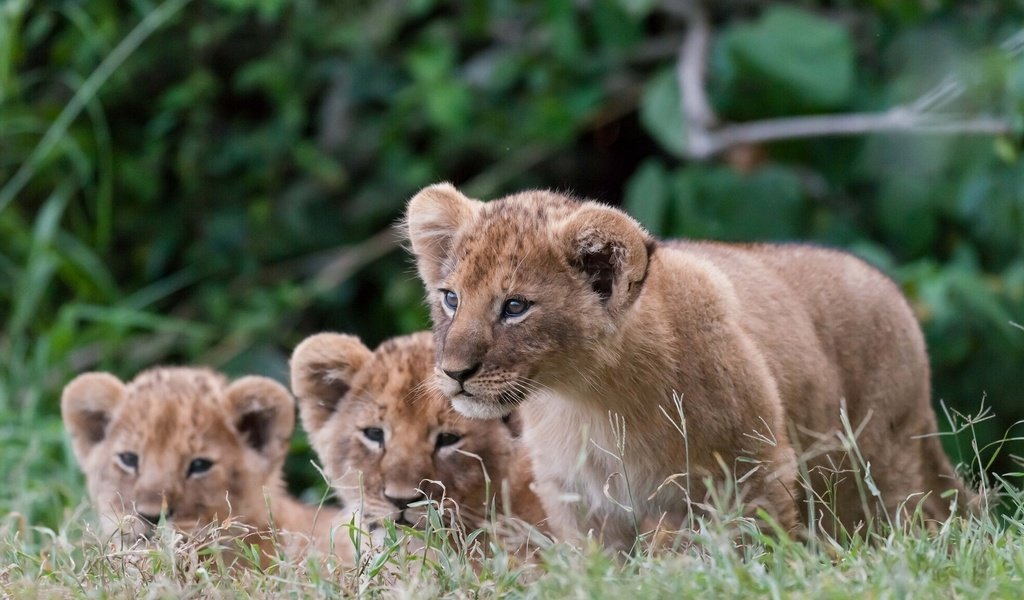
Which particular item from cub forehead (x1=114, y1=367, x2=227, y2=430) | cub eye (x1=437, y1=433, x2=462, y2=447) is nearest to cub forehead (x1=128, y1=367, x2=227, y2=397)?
cub forehead (x1=114, y1=367, x2=227, y2=430)

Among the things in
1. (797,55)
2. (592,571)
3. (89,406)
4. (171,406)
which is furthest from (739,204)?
(592,571)

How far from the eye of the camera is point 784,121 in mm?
8117

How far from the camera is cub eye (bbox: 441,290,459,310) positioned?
4.59 m

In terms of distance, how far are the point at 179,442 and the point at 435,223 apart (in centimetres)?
154

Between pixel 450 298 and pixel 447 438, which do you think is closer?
pixel 450 298

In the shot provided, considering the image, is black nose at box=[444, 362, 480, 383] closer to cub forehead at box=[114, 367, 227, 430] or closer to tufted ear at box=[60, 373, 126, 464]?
cub forehead at box=[114, 367, 227, 430]

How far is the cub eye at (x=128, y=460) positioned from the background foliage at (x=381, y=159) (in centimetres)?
126

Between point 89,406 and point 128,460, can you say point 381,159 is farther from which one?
point 128,460

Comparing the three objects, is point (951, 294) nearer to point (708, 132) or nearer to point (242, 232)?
point (708, 132)

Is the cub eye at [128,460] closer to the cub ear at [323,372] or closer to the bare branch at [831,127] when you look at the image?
the cub ear at [323,372]

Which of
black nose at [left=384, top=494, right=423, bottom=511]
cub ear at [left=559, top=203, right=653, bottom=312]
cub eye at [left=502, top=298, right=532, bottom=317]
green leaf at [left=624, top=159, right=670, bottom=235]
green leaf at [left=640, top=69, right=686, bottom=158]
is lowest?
black nose at [left=384, top=494, right=423, bottom=511]

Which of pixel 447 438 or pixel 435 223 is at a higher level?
pixel 435 223

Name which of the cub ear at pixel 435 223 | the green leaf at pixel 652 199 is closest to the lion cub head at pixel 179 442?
the cub ear at pixel 435 223

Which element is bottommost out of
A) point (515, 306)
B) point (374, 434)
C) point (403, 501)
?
point (403, 501)
